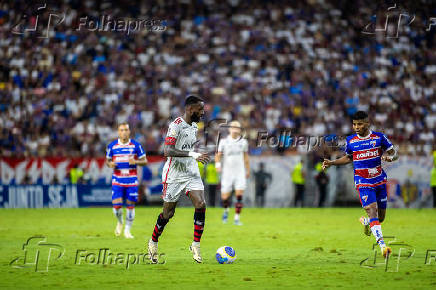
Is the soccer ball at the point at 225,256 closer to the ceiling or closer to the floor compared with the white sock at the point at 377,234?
closer to the floor

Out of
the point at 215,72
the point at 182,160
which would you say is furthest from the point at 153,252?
the point at 215,72

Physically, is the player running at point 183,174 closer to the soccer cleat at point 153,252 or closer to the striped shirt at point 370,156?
the soccer cleat at point 153,252

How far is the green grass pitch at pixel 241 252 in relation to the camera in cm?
984

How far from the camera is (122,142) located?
1788 centimetres

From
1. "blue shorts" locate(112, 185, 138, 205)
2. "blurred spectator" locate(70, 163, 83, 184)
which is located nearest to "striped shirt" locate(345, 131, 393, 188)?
"blue shorts" locate(112, 185, 138, 205)

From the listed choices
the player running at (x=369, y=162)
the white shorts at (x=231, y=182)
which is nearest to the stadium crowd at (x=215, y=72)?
the white shorts at (x=231, y=182)

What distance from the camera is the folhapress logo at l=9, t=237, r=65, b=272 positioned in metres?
11.8

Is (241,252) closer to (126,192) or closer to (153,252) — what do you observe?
(153,252)

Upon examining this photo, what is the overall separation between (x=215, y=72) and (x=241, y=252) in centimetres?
2280

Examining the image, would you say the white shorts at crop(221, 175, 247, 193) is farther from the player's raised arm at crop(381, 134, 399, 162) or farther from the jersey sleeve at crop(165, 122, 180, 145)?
the jersey sleeve at crop(165, 122, 180, 145)

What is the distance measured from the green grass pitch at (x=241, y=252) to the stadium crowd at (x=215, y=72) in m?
7.52

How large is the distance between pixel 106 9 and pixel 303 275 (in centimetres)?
3158

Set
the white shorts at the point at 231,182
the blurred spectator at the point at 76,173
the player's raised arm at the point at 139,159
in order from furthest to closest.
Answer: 1. the blurred spectator at the point at 76,173
2. the white shorts at the point at 231,182
3. the player's raised arm at the point at 139,159

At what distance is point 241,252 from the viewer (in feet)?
45.4
